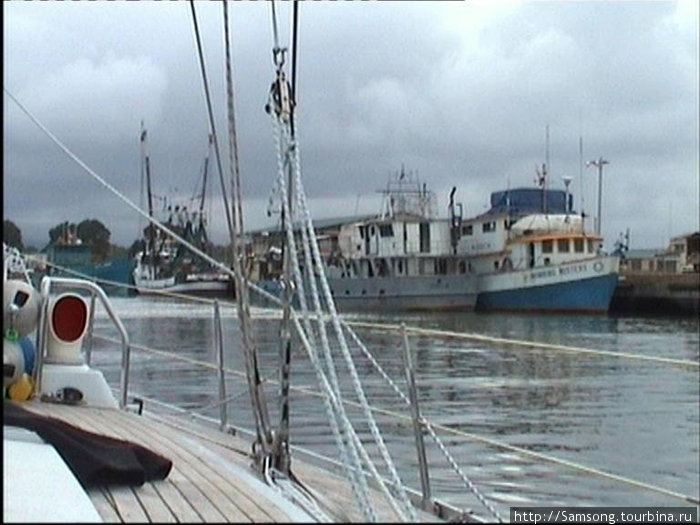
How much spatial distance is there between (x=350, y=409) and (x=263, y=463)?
6590 millimetres

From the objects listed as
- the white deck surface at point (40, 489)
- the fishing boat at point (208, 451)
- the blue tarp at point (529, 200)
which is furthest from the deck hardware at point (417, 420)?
the blue tarp at point (529, 200)

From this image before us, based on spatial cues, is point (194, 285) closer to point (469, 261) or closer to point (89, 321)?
→ point (469, 261)

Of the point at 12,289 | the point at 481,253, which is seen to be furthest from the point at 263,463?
the point at 481,253

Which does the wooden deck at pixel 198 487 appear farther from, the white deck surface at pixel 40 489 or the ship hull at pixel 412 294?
the ship hull at pixel 412 294

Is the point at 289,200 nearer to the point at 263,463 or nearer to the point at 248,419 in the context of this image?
the point at 263,463

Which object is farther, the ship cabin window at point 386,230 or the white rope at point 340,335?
the ship cabin window at point 386,230

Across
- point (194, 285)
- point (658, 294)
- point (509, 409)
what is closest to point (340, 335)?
point (509, 409)

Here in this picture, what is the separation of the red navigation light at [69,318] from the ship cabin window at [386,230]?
169 ft

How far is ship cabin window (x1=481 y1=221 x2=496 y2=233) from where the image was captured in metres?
56.9

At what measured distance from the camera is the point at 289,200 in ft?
14.0

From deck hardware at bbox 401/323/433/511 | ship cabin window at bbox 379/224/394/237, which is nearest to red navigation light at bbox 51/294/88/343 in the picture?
deck hardware at bbox 401/323/433/511

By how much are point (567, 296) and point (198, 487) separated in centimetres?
4784

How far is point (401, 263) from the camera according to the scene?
5762 cm

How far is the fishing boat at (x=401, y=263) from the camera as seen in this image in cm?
5441
